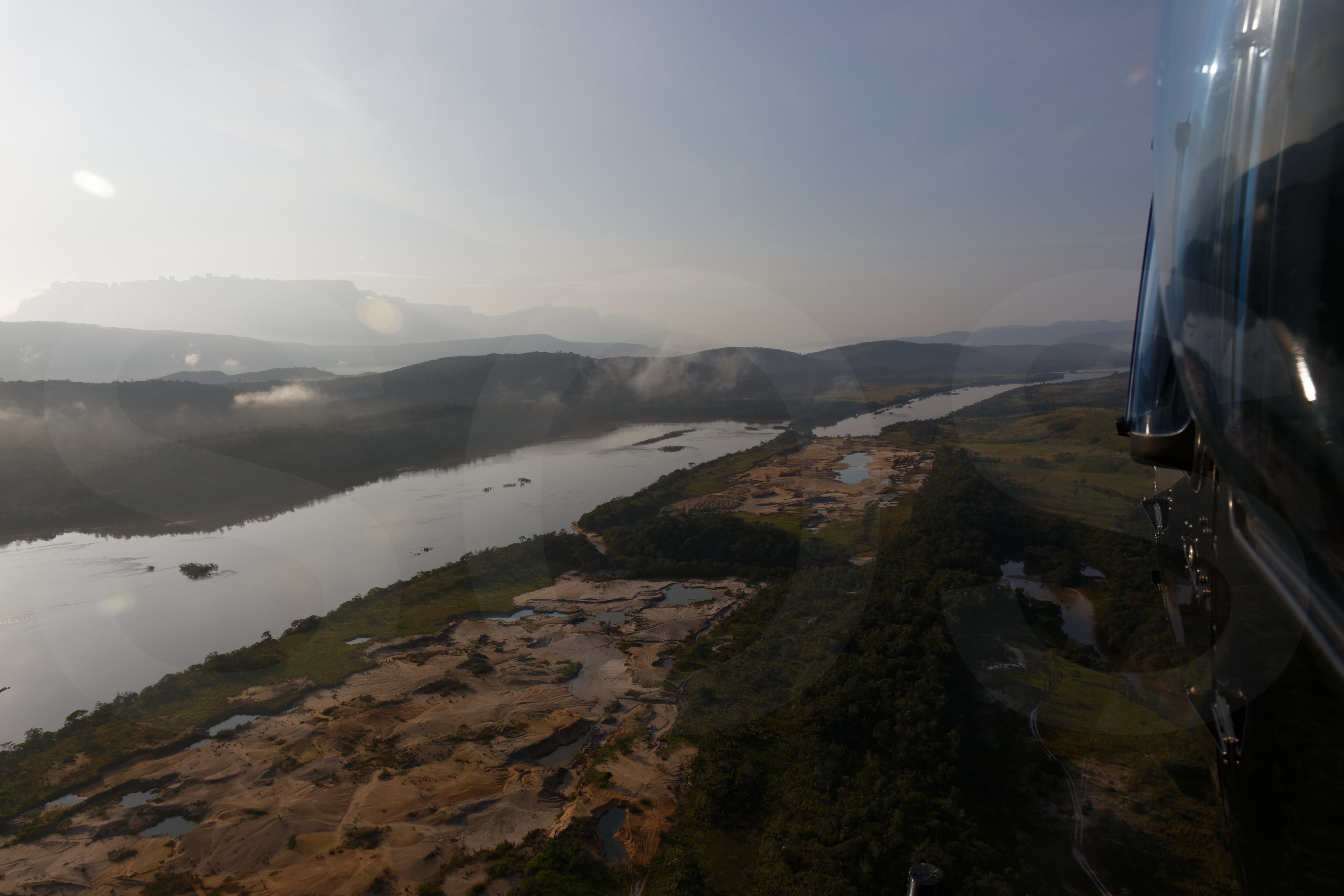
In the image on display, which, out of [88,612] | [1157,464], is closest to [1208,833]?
[1157,464]

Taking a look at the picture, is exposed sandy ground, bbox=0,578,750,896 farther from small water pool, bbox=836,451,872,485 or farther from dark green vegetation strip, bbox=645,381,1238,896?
small water pool, bbox=836,451,872,485

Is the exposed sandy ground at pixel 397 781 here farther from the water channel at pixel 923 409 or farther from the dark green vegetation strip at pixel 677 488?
the water channel at pixel 923 409

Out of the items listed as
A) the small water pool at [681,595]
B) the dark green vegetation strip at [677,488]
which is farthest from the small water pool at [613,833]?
the dark green vegetation strip at [677,488]

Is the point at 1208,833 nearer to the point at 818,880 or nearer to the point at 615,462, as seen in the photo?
the point at 818,880

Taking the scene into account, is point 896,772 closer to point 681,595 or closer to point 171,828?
point 681,595

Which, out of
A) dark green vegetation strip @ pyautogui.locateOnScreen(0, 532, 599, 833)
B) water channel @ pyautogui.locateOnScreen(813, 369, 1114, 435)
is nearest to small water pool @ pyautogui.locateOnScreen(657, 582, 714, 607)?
dark green vegetation strip @ pyautogui.locateOnScreen(0, 532, 599, 833)

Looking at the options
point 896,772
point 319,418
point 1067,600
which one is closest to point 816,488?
point 1067,600
